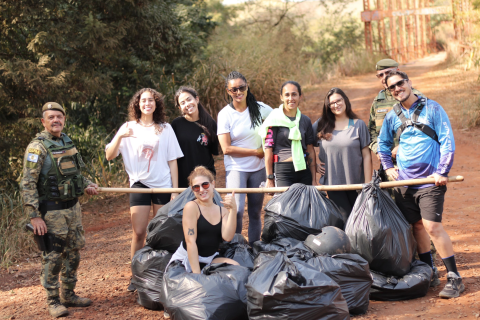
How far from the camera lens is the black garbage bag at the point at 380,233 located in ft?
11.4

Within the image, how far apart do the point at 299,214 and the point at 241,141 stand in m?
0.88

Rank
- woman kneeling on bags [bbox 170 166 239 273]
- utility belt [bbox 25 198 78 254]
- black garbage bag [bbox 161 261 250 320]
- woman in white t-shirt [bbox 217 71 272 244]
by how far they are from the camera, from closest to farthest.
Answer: black garbage bag [bbox 161 261 250 320] < woman kneeling on bags [bbox 170 166 239 273] < utility belt [bbox 25 198 78 254] < woman in white t-shirt [bbox 217 71 272 244]

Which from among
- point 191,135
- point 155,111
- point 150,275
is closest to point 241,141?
point 191,135

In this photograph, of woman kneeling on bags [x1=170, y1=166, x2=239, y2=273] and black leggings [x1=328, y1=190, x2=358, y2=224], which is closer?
woman kneeling on bags [x1=170, y1=166, x2=239, y2=273]

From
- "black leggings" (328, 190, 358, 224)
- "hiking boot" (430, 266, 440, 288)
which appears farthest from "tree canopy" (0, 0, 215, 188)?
"hiking boot" (430, 266, 440, 288)

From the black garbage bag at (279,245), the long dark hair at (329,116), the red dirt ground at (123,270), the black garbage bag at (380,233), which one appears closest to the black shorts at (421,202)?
the black garbage bag at (380,233)

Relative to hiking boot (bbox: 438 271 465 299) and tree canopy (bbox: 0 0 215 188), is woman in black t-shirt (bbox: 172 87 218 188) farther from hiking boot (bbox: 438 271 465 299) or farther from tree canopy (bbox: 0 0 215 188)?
tree canopy (bbox: 0 0 215 188)

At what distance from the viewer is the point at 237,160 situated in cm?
418

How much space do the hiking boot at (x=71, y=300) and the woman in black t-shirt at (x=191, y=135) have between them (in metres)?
1.24

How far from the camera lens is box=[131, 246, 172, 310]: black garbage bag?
3590mm

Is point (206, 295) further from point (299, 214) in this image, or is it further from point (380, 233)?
point (380, 233)

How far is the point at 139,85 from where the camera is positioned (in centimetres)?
898

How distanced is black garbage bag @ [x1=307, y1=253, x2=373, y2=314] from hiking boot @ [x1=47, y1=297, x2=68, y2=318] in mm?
1907

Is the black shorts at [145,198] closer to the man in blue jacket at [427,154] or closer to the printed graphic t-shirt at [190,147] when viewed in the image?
the printed graphic t-shirt at [190,147]
